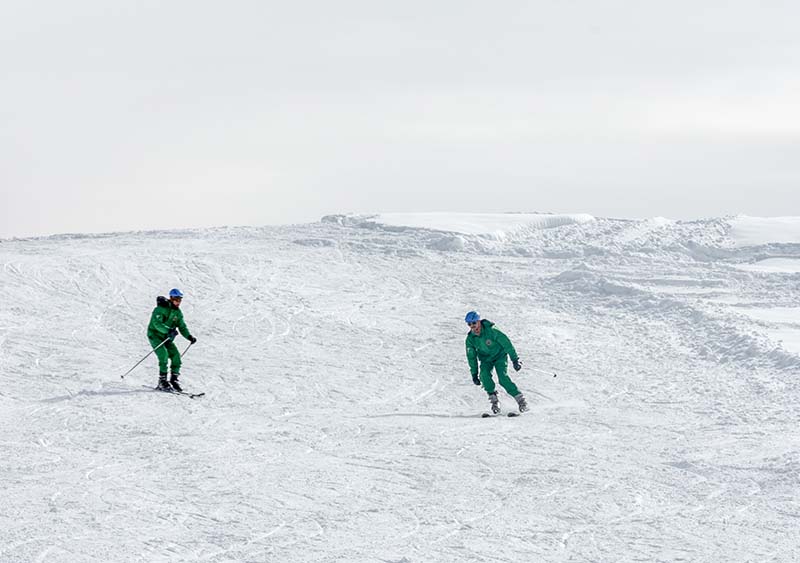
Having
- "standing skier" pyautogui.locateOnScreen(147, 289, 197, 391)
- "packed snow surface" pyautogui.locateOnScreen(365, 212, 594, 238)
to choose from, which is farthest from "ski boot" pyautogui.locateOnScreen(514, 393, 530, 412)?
"packed snow surface" pyautogui.locateOnScreen(365, 212, 594, 238)

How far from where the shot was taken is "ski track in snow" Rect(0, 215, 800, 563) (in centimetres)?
834

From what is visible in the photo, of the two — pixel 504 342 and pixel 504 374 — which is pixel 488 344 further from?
pixel 504 374

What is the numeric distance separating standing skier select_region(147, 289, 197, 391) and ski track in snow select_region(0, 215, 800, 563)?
0.41 meters

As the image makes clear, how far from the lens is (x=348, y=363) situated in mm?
18312

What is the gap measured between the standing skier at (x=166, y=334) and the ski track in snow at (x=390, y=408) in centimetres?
41

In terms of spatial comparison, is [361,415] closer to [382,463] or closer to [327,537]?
[382,463]

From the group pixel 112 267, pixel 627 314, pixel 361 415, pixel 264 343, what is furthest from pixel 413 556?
pixel 112 267

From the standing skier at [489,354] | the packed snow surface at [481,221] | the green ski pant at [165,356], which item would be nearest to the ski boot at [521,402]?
the standing skier at [489,354]

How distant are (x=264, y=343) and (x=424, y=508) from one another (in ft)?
36.0

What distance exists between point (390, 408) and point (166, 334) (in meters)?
3.54

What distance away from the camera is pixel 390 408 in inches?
582

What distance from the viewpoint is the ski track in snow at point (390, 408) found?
27.4 feet

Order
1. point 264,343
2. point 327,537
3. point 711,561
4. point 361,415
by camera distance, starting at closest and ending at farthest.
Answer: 1. point 711,561
2. point 327,537
3. point 361,415
4. point 264,343

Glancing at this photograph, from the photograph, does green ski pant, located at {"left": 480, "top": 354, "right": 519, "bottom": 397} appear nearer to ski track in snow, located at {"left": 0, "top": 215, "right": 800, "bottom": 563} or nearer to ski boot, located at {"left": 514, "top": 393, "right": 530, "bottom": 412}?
ski boot, located at {"left": 514, "top": 393, "right": 530, "bottom": 412}
